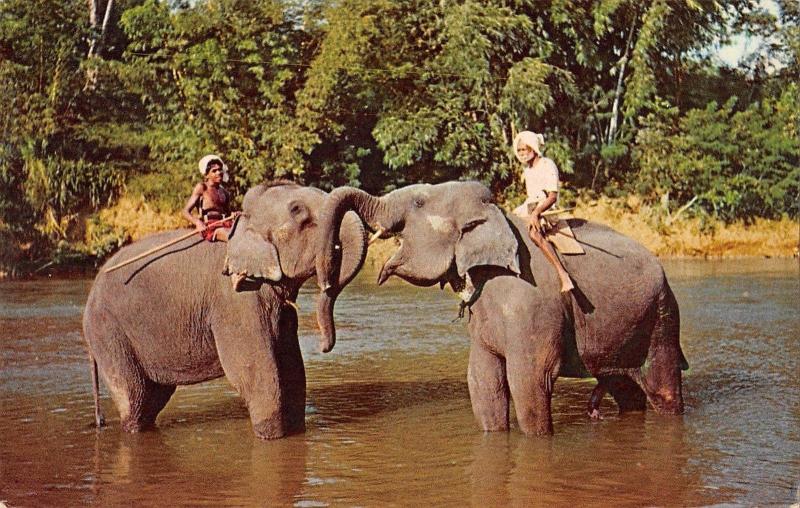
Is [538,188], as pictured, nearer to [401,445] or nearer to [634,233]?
[401,445]

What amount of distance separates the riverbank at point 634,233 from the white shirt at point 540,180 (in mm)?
15669

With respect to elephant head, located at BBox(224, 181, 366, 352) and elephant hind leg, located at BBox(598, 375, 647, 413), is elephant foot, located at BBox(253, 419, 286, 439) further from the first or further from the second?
elephant hind leg, located at BBox(598, 375, 647, 413)

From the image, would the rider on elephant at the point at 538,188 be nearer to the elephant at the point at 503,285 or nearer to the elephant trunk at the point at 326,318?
the elephant at the point at 503,285

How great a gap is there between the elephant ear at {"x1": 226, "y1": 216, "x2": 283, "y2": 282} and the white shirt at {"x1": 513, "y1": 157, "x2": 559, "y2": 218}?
5.35 feet

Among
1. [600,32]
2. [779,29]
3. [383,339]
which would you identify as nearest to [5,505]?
[383,339]

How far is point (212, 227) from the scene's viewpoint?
796 cm

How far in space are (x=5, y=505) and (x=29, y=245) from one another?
17.7 metres

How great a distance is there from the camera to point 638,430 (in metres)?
8.00

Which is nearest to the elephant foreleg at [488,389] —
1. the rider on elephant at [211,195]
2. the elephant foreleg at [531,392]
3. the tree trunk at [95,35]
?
the elephant foreleg at [531,392]

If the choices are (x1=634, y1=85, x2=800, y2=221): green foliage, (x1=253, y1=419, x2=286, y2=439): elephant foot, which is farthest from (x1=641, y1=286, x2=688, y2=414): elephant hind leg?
(x1=634, y1=85, x2=800, y2=221): green foliage

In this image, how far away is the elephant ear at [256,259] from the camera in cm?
745

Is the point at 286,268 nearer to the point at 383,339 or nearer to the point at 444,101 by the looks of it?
the point at 383,339

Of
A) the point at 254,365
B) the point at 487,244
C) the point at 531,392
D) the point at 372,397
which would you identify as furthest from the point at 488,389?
the point at 372,397

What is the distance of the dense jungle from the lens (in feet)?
A: 82.1
